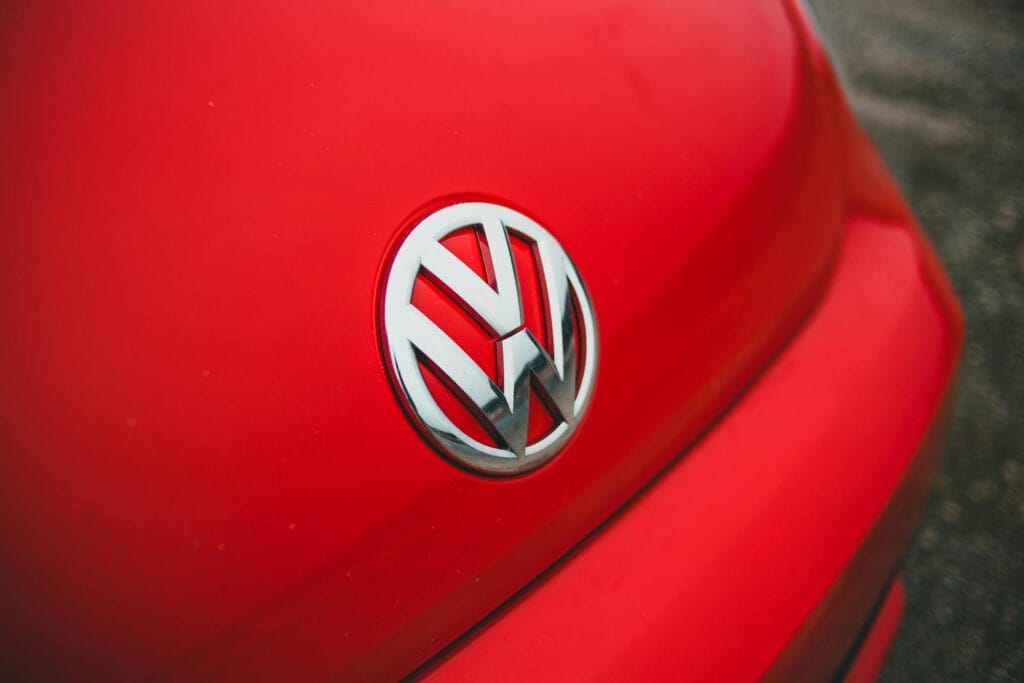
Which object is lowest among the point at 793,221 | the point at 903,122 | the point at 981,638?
the point at 981,638

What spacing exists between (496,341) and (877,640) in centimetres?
86

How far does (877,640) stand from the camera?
1.18 meters

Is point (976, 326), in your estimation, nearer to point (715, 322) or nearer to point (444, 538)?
point (715, 322)

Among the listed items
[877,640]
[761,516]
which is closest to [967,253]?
[877,640]

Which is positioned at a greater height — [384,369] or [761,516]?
A: [384,369]

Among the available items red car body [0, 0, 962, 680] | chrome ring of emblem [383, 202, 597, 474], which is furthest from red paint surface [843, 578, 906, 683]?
chrome ring of emblem [383, 202, 597, 474]

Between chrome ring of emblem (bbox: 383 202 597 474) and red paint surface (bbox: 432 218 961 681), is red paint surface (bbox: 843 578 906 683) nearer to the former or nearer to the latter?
red paint surface (bbox: 432 218 961 681)

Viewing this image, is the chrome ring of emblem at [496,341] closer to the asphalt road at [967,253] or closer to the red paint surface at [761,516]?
the red paint surface at [761,516]

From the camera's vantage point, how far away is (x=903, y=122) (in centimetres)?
251

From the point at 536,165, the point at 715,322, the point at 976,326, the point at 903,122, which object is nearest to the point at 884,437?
the point at 715,322

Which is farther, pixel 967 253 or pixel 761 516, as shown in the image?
pixel 967 253

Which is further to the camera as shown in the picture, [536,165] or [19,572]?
[536,165]

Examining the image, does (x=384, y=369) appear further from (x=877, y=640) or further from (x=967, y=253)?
(x=967, y=253)

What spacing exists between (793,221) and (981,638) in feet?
3.20
